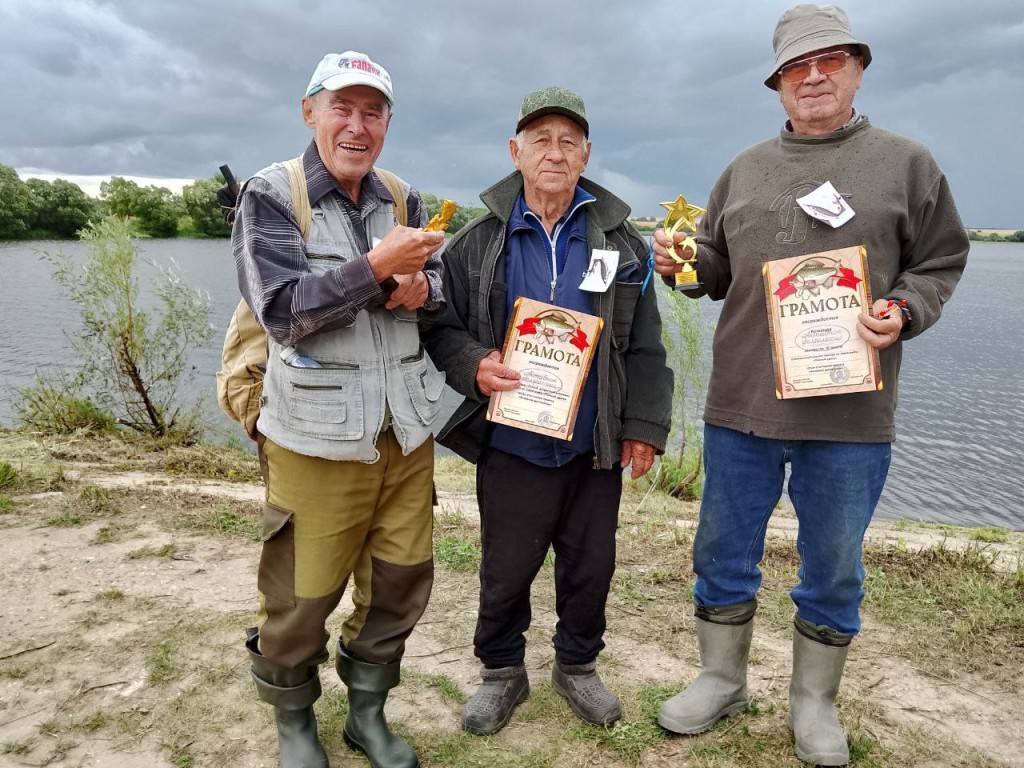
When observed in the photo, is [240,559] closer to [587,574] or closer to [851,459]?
[587,574]

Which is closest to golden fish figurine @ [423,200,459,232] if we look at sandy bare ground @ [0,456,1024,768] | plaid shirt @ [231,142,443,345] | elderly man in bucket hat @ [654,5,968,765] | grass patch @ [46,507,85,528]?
plaid shirt @ [231,142,443,345]

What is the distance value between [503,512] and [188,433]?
7.80 meters

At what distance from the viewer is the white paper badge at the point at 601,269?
2.89 metres

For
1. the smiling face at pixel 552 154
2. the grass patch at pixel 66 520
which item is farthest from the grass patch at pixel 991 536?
the grass patch at pixel 66 520

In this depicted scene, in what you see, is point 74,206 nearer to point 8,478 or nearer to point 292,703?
point 8,478

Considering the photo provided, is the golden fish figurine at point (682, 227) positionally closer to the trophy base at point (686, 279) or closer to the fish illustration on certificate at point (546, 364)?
the trophy base at point (686, 279)

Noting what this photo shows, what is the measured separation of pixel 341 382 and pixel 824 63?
2.08 m

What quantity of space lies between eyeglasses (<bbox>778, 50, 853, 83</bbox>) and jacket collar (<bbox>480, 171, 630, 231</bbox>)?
794 millimetres

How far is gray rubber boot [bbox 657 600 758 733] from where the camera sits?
10.5 ft

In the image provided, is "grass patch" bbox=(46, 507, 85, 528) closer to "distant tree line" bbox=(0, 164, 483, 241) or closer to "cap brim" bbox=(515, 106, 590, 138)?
"cap brim" bbox=(515, 106, 590, 138)

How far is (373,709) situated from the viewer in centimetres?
300

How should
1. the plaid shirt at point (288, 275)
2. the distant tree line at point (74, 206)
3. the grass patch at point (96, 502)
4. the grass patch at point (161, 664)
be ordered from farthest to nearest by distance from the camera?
the distant tree line at point (74, 206) < the grass patch at point (96, 502) < the grass patch at point (161, 664) < the plaid shirt at point (288, 275)

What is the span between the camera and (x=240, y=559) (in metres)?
4.92

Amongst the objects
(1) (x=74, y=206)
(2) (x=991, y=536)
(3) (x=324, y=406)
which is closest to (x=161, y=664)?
(3) (x=324, y=406)
